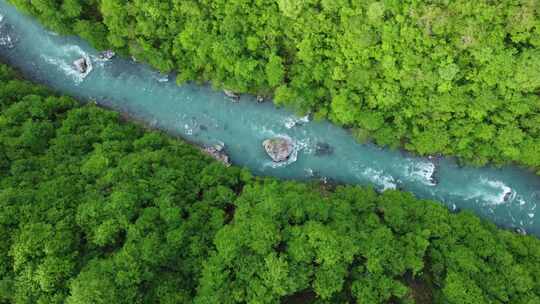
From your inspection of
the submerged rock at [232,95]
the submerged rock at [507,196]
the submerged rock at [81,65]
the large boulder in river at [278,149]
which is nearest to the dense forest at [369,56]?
the submerged rock at [232,95]

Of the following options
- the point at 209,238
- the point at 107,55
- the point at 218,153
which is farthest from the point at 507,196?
the point at 107,55

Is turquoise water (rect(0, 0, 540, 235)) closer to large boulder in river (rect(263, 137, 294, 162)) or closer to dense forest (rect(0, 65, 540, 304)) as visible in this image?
large boulder in river (rect(263, 137, 294, 162))

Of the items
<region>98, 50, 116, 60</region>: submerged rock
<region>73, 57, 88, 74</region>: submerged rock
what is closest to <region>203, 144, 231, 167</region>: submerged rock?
<region>98, 50, 116, 60</region>: submerged rock

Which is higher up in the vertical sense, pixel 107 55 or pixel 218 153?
pixel 107 55

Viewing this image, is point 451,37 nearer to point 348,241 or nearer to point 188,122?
point 348,241

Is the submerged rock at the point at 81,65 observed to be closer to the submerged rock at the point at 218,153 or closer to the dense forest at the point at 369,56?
the dense forest at the point at 369,56

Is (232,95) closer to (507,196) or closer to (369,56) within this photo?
(369,56)
